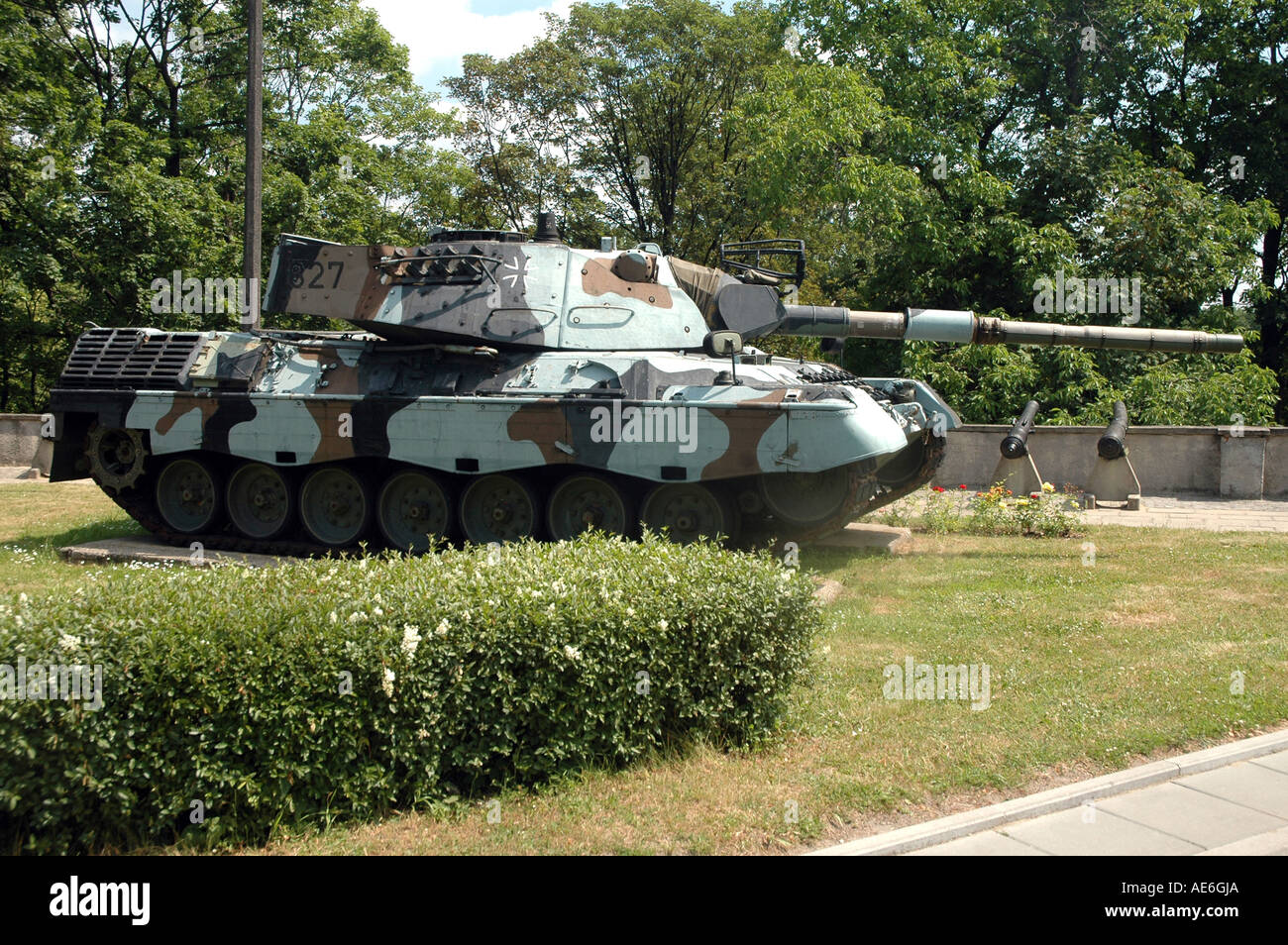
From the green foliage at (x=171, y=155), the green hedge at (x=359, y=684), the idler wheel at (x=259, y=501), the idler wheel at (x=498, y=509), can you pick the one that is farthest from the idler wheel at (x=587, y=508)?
the green foliage at (x=171, y=155)

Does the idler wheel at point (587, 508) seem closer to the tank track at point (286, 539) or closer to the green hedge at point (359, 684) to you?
the tank track at point (286, 539)

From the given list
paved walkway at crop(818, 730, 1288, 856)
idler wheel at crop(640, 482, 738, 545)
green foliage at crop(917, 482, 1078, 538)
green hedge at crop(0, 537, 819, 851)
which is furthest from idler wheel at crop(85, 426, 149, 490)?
paved walkway at crop(818, 730, 1288, 856)

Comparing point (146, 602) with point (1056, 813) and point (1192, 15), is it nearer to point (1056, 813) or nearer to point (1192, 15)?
point (1056, 813)

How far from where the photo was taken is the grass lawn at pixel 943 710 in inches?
212

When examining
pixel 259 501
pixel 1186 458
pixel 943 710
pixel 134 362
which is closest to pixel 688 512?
pixel 943 710

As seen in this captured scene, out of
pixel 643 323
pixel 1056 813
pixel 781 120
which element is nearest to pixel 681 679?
pixel 1056 813

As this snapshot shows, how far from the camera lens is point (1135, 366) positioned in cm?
2473

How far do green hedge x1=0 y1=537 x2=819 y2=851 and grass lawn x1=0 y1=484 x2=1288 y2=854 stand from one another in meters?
0.24

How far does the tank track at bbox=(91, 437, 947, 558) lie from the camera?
38.7ft

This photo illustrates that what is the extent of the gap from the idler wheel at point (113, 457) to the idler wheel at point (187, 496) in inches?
16.4

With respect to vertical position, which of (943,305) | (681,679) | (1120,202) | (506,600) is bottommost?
(681,679)

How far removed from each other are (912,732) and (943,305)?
2145cm

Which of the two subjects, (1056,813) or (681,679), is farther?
(681,679)

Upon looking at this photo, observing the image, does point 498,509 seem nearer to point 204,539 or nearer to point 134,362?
point 204,539
